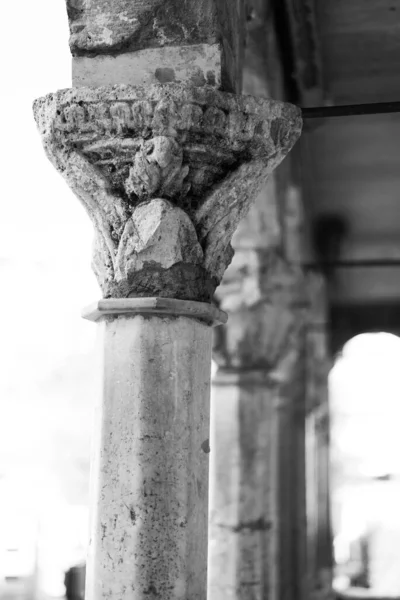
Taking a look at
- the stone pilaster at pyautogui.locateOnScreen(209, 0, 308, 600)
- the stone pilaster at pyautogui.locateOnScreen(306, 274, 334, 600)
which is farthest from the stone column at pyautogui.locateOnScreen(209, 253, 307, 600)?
the stone pilaster at pyautogui.locateOnScreen(306, 274, 334, 600)

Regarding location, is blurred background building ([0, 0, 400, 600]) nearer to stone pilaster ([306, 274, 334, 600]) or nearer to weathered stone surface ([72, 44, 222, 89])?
stone pilaster ([306, 274, 334, 600])

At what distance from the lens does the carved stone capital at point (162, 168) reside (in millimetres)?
2723

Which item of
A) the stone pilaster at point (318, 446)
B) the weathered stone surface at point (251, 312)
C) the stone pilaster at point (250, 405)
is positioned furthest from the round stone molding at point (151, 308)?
the stone pilaster at point (318, 446)

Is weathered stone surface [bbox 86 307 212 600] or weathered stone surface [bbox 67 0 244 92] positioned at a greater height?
weathered stone surface [bbox 67 0 244 92]

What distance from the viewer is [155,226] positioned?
2.70 m

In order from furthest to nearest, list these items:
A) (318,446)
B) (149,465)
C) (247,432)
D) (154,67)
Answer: (318,446)
(247,432)
(154,67)
(149,465)

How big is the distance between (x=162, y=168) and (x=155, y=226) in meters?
0.17

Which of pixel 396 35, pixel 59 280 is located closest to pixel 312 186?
pixel 396 35

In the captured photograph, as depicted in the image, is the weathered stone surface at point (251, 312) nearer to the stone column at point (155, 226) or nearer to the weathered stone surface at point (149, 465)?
the stone column at point (155, 226)

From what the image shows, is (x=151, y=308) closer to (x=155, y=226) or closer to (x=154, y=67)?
(x=155, y=226)

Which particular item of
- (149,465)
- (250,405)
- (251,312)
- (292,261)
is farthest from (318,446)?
(149,465)

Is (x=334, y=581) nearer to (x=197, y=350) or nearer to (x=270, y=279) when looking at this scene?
(x=270, y=279)

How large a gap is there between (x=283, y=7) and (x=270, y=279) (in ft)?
6.74

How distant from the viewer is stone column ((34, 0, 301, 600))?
263cm
